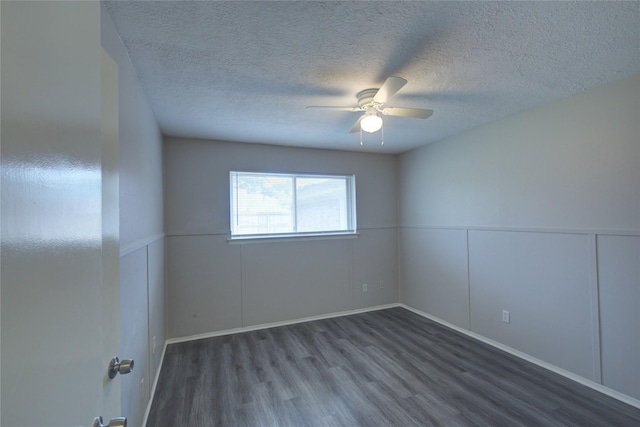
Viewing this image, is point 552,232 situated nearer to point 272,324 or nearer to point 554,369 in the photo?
point 554,369

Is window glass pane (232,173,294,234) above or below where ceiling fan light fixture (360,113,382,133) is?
below

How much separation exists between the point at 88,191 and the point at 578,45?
7.72 feet

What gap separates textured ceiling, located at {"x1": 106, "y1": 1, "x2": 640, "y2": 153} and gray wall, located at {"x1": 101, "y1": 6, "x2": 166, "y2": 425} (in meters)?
0.16

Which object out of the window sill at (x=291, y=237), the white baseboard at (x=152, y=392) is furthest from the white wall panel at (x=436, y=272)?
the white baseboard at (x=152, y=392)

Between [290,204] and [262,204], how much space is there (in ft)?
1.23

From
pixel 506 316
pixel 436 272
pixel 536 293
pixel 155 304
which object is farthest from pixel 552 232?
pixel 155 304

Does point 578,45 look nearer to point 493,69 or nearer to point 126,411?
point 493,69

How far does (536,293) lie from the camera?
98.7 inches

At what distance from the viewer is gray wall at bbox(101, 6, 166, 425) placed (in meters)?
1.39

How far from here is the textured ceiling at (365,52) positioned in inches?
50.8

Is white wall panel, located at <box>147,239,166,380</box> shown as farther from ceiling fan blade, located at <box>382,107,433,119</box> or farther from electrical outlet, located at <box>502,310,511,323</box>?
electrical outlet, located at <box>502,310,511,323</box>

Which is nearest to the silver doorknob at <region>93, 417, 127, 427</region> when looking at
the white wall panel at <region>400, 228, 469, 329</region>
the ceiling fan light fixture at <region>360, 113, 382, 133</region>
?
the ceiling fan light fixture at <region>360, 113, 382, 133</region>

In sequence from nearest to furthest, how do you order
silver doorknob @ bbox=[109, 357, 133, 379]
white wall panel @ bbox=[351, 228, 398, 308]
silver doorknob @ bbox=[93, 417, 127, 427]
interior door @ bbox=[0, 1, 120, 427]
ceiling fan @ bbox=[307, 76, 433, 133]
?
interior door @ bbox=[0, 1, 120, 427]
silver doorknob @ bbox=[93, 417, 127, 427]
silver doorknob @ bbox=[109, 357, 133, 379]
ceiling fan @ bbox=[307, 76, 433, 133]
white wall panel @ bbox=[351, 228, 398, 308]

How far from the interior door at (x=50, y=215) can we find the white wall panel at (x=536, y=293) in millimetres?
3036
